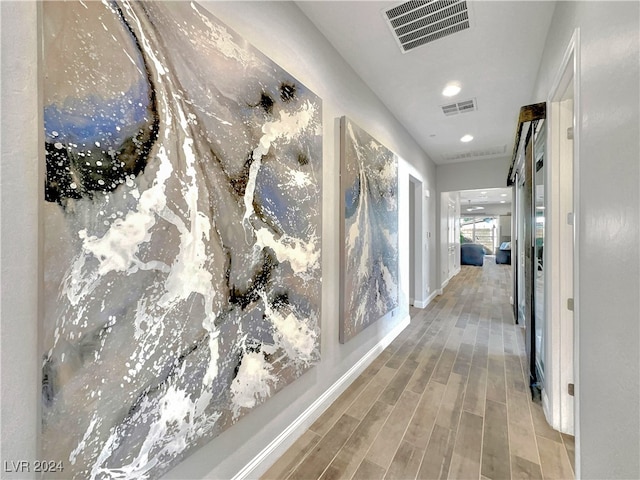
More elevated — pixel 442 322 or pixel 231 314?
pixel 231 314

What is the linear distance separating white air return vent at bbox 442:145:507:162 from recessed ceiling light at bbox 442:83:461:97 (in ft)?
7.81

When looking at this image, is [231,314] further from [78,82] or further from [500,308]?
[500,308]

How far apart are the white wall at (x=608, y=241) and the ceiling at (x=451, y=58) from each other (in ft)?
2.51

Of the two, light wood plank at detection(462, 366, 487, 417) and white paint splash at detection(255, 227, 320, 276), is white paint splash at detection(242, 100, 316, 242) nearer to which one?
white paint splash at detection(255, 227, 320, 276)

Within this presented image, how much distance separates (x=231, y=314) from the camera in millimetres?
1216

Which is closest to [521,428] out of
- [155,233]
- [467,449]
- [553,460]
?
[553,460]

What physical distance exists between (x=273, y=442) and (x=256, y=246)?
1.16 meters

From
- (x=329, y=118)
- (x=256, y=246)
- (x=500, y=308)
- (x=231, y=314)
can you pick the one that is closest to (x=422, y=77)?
(x=329, y=118)

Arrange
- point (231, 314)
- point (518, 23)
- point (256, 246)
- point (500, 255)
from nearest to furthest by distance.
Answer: point (231, 314), point (256, 246), point (518, 23), point (500, 255)

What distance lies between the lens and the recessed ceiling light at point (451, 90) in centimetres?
264

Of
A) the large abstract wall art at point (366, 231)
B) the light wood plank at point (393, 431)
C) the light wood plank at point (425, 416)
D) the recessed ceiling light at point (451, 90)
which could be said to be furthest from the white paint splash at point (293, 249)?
the recessed ceiling light at point (451, 90)

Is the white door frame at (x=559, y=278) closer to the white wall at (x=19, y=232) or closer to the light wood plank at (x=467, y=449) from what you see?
the light wood plank at (x=467, y=449)

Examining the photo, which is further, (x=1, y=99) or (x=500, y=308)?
(x=500, y=308)

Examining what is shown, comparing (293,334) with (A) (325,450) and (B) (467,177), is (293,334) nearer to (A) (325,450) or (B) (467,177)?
(A) (325,450)
